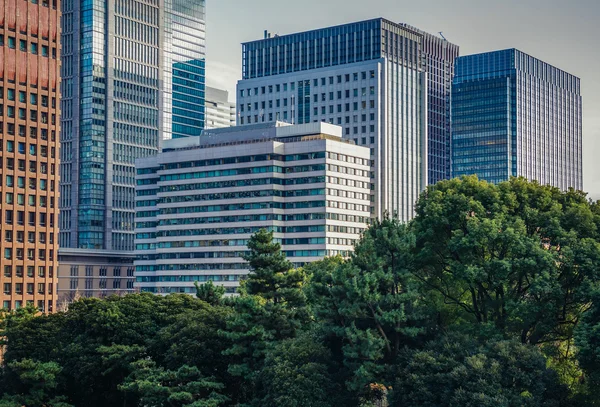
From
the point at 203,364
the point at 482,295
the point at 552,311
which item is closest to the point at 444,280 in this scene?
the point at 482,295

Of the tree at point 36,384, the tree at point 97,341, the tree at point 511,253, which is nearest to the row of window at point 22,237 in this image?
the tree at point 97,341

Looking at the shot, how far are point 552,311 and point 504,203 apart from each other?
10868 mm

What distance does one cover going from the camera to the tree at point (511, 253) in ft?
240

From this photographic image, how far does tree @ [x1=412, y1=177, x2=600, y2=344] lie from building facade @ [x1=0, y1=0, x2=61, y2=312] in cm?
10370

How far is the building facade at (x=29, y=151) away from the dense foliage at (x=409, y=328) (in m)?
79.5

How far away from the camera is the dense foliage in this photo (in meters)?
70.0

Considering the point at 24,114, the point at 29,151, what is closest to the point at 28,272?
the point at 29,151

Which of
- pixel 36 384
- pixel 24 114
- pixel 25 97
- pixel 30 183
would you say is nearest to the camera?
pixel 36 384

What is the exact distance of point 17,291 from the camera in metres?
165

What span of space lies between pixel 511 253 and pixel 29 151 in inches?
4603

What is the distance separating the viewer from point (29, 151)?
169250mm

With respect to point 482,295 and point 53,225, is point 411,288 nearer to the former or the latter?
point 482,295

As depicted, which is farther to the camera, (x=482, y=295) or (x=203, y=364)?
(x=203, y=364)

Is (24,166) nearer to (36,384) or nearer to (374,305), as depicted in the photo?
(36,384)
